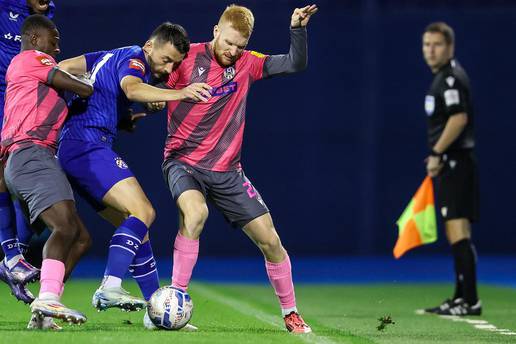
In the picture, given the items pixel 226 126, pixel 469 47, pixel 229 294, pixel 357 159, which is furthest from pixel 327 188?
pixel 226 126

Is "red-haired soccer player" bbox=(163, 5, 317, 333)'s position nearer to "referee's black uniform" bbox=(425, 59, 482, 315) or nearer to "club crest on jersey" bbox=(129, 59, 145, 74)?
"club crest on jersey" bbox=(129, 59, 145, 74)

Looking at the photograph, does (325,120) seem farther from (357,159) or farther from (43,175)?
(43,175)

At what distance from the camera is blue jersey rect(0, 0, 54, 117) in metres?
8.20

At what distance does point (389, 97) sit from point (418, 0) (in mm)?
1324

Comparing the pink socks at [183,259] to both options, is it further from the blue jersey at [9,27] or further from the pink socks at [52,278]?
the blue jersey at [9,27]

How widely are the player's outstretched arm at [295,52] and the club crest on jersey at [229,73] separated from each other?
0.23 meters

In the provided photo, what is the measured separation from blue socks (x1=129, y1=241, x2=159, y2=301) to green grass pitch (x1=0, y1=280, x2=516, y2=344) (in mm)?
276

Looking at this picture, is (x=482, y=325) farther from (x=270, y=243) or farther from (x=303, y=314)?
(x=270, y=243)

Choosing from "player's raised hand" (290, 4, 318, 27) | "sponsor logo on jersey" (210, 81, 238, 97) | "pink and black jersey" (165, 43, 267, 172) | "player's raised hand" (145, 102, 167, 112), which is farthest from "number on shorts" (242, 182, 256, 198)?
"player's raised hand" (290, 4, 318, 27)

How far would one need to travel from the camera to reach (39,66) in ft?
22.9

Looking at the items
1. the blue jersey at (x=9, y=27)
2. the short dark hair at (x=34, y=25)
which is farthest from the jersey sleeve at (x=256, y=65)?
the blue jersey at (x=9, y=27)

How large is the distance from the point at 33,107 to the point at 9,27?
146 cm

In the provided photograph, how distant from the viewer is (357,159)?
50.0 ft

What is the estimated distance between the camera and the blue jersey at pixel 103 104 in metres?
7.09
